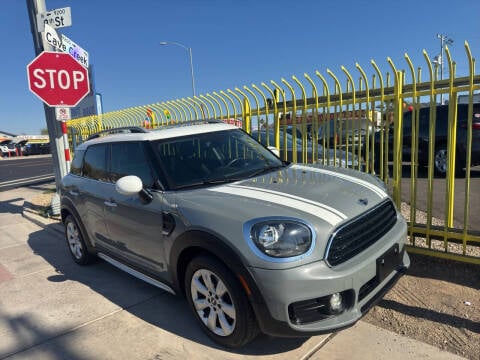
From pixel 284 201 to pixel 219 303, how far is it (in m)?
0.90

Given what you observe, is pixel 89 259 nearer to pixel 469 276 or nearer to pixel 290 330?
pixel 290 330

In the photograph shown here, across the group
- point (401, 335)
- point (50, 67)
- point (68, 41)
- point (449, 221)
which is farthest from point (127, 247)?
point (68, 41)

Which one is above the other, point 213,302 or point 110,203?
point 110,203

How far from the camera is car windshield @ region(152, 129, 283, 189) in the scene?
10.9ft

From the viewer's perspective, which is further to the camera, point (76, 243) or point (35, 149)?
point (35, 149)

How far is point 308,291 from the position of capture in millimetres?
2395

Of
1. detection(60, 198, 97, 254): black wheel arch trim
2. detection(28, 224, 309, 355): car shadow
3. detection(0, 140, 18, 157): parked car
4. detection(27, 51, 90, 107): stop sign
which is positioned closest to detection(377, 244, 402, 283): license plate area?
detection(28, 224, 309, 355): car shadow

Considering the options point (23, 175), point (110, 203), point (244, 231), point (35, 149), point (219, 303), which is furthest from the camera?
point (35, 149)

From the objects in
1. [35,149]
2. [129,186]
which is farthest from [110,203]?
[35,149]

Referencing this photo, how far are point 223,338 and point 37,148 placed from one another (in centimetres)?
6433

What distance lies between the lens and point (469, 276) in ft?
12.3

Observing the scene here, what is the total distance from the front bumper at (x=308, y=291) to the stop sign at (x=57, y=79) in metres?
5.61

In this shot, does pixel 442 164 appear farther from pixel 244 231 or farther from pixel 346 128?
pixel 244 231

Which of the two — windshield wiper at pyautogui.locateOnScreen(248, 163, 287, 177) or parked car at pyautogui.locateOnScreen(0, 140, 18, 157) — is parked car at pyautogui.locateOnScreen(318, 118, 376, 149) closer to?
windshield wiper at pyautogui.locateOnScreen(248, 163, 287, 177)
